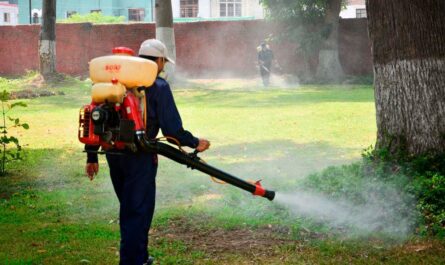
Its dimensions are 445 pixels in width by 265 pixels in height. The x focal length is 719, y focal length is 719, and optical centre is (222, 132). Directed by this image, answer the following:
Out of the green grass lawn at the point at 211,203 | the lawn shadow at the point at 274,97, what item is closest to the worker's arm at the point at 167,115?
the green grass lawn at the point at 211,203

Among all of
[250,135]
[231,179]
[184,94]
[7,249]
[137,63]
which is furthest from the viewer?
[184,94]

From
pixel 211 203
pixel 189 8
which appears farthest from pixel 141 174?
pixel 189 8

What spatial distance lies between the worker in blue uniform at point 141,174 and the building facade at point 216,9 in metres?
44.9

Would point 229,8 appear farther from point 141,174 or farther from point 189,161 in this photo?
point 141,174

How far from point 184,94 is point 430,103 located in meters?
18.1

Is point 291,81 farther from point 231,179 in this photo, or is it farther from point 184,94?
point 231,179

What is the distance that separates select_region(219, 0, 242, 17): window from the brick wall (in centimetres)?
1603

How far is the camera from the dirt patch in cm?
630

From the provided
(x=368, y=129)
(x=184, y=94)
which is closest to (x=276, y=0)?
(x=184, y=94)

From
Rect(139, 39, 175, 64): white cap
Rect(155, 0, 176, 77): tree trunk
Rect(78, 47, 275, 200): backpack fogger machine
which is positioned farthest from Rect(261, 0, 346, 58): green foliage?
Rect(78, 47, 275, 200): backpack fogger machine

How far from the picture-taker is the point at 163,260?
19.7 feet

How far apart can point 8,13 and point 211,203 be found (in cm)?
4567

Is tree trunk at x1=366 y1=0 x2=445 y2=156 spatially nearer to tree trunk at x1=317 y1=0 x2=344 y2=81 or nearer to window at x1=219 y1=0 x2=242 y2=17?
tree trunk at x1=317 y1=0 x2=344 y2=81

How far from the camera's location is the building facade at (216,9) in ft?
164
